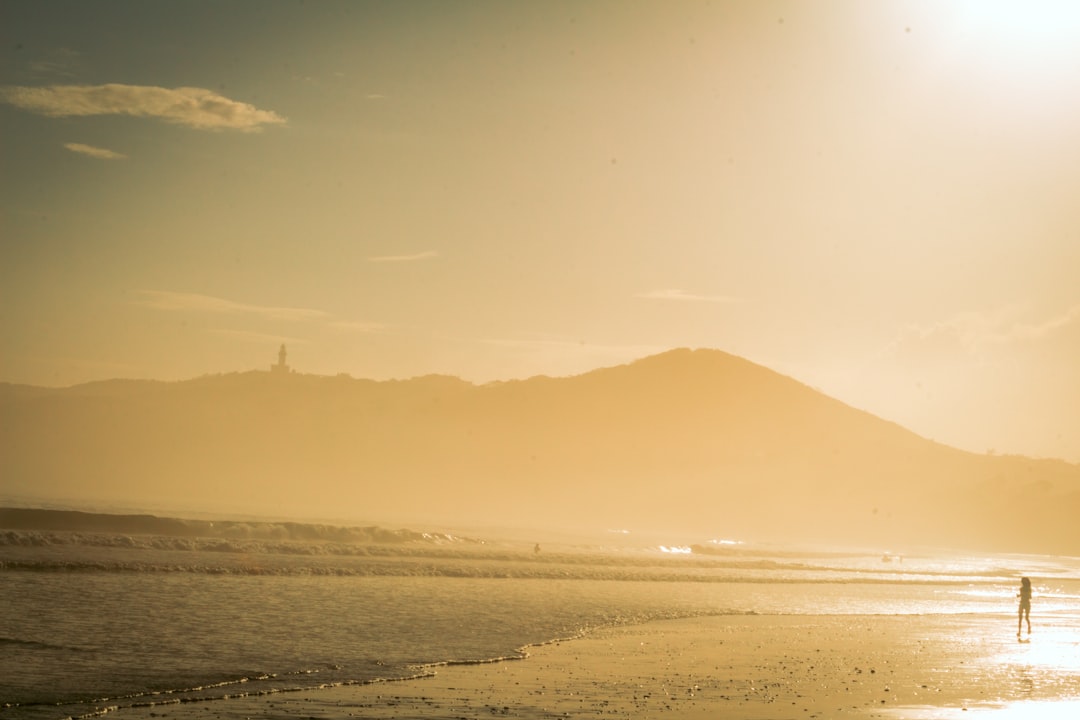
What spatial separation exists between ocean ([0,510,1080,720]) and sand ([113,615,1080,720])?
3.51 ft

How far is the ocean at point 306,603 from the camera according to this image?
806 inches

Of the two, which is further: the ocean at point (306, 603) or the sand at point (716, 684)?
the ocean at point (306, 603)

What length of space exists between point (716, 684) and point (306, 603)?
610 inches

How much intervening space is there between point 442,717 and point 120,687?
6219mm

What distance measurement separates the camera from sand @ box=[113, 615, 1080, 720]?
1847cm

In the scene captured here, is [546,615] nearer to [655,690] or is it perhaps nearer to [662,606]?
[662,606]

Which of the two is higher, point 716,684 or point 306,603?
point 716,684

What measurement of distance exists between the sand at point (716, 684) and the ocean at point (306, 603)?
3.51 feet

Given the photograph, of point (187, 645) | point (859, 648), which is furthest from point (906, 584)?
point (187, 645)

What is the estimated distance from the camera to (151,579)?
37.3 metres

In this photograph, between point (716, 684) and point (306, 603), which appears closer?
point (716, 684)

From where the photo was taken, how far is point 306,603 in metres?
32.7

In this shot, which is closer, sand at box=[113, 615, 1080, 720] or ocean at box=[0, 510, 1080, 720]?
sand at box=[113, 615, 1080, 720]

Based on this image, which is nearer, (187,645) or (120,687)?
(120,687)
